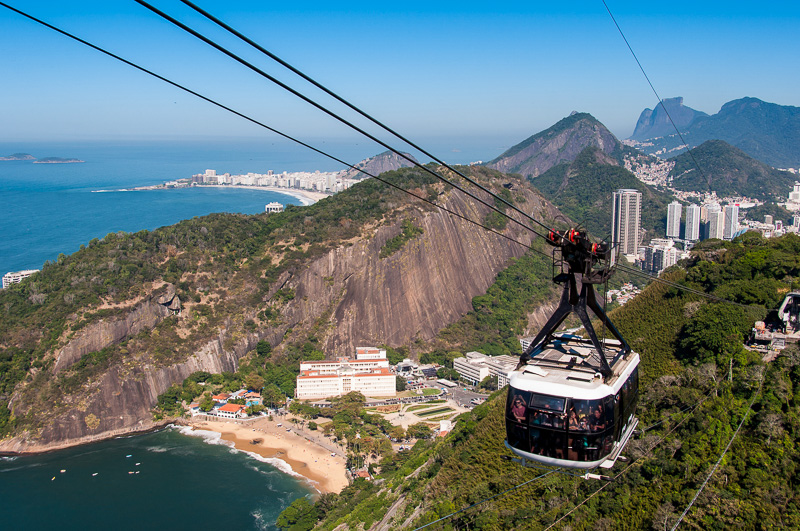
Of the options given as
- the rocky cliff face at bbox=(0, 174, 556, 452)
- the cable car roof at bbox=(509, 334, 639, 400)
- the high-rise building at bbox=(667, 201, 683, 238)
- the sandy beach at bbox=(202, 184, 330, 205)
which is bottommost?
the rocky cliff face at bbox=(0, 174, 556, 452)

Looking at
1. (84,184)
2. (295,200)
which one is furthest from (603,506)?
(84,184)

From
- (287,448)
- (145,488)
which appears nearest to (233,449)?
(287,448)

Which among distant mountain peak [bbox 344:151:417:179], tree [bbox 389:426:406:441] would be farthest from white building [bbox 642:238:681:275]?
distant mountain peak [bbox 344:151:417:179]

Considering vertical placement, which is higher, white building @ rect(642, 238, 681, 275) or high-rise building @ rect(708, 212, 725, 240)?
high-rise building @ rect(708, 212, 725, 240)

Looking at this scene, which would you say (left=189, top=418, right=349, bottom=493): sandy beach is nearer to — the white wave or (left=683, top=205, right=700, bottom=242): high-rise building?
the white wave

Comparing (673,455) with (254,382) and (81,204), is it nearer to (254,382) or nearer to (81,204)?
(254,382)

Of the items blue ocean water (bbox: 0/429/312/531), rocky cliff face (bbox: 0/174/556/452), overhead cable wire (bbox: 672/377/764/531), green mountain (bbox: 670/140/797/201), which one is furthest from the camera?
green mountain (bbox: 670/140/797/201)
